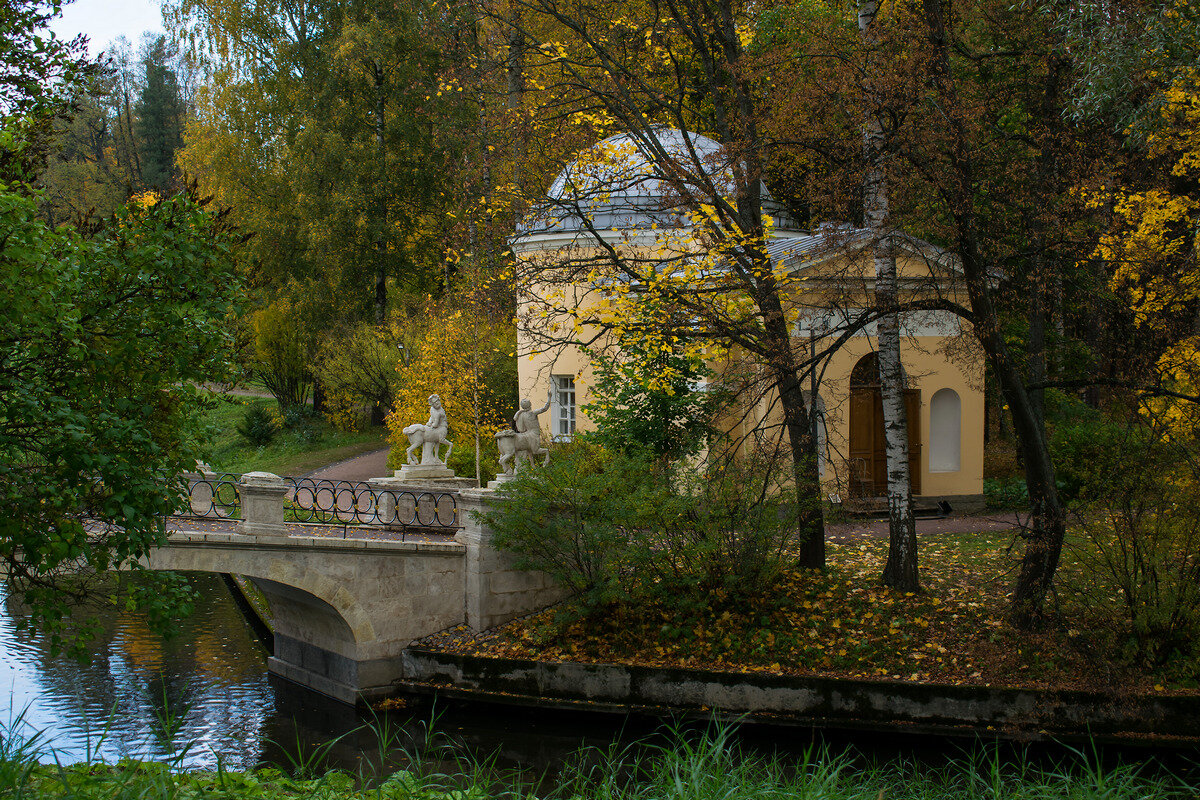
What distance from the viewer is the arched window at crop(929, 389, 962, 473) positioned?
1938 centimetres

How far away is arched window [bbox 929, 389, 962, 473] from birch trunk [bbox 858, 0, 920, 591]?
7662 millimetres

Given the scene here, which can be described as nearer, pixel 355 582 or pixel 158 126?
pixel 355 582

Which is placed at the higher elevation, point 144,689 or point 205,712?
point 144,689

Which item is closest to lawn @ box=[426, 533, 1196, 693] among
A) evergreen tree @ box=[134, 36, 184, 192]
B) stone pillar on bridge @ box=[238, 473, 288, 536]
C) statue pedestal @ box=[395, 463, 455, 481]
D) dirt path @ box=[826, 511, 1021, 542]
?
dirt path @ box=[826, 511, 1021, 542]

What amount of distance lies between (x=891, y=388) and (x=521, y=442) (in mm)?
7109

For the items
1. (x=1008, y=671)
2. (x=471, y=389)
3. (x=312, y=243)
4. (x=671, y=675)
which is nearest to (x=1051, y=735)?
(x=1008, y=671)

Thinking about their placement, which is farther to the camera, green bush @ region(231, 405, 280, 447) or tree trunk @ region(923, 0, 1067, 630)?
green bush @ region(231, 405, 280, 447)

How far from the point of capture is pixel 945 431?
19.7 metres

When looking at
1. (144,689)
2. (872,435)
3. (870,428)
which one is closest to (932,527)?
(872,435)

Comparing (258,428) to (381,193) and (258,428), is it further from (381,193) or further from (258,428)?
(381,193)

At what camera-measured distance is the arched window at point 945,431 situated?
63.6 feet

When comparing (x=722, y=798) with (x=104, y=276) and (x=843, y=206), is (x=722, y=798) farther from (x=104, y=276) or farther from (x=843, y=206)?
(x=843, y=206)

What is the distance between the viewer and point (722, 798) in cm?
495

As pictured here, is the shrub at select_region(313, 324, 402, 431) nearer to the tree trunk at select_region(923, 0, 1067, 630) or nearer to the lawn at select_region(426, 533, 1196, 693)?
the lawn at select_region(426, 533, 1196, 693)
